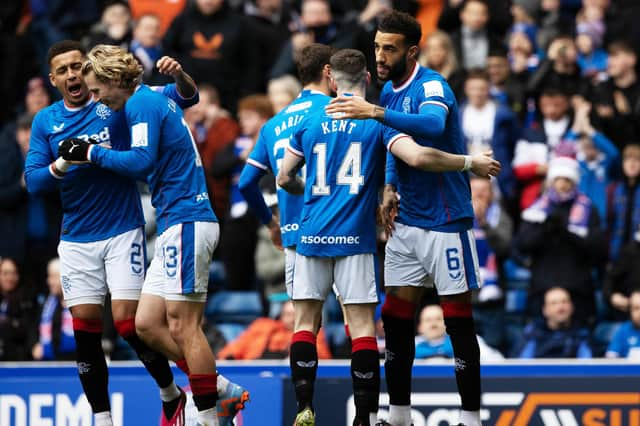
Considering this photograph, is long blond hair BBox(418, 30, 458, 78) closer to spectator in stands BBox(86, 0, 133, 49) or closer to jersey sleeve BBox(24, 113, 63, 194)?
spectator in stands BBox(86, 0, 133, 49)

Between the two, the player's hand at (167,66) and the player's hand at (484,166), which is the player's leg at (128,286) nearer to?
the player's hand at (167,66)

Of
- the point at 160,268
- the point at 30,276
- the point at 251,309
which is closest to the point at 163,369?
the point at 160,268

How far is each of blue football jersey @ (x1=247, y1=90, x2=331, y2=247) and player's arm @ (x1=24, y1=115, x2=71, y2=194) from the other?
4.70 ft

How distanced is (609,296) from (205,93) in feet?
15.1

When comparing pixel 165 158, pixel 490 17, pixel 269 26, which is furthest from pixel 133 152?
pixel 269 26

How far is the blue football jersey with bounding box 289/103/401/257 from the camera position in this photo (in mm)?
8953

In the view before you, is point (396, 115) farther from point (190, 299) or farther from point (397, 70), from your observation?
point (190, 299)

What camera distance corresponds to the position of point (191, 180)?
921 cm

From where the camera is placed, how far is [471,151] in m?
13.6

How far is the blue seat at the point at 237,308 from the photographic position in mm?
13844

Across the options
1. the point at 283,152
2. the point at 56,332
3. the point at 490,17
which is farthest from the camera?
the point at 490,17

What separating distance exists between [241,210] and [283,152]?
398 cm

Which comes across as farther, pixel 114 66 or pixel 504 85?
pixel 504 85

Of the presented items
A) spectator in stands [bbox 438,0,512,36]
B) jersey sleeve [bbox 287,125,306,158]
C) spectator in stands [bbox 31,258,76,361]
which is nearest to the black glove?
jersey sleeve [bbox 287,125,306,158]
